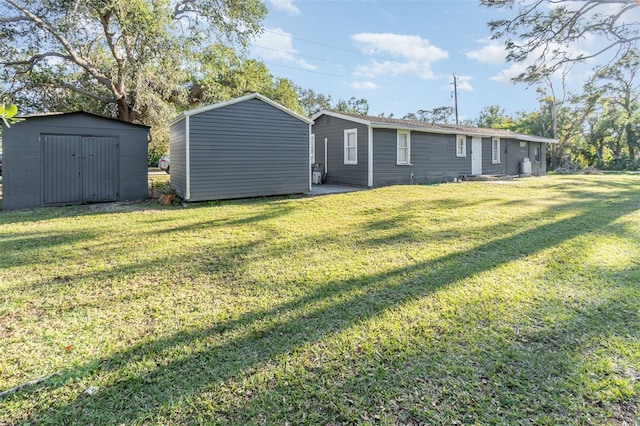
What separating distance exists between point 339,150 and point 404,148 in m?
2.59

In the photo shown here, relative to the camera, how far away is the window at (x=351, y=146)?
1276 cm

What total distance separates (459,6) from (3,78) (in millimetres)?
17563

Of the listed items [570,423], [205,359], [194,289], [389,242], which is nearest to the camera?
[570,423]

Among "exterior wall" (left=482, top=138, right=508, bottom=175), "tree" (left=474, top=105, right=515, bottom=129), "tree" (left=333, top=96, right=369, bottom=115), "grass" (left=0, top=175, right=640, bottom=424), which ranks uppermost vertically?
"tree" (left=333, top=96, right=369, bottom=115)

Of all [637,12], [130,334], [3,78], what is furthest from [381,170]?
[3,78]

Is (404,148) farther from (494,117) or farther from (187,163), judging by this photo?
(494,117)

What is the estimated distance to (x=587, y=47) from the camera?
12320 millimetres

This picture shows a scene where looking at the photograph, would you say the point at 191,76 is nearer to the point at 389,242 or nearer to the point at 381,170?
the point at 381,170

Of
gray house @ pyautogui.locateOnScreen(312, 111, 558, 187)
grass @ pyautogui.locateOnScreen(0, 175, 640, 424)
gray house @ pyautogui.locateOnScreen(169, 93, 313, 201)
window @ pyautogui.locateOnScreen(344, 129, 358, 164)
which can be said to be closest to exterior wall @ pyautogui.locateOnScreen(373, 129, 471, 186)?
gray house @ pyautogui.locateOnScreen(312, 111, 558, 187)

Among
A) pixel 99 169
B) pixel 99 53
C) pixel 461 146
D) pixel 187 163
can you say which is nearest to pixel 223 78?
pixel 99 53

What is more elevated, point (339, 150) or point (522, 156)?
point (522, 156)

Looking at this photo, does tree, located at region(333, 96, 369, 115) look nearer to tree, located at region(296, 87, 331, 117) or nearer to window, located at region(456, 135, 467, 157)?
tree, located at region(296, 87, 331, 117)

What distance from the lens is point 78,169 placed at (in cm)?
855

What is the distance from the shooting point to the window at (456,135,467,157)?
15.2 m
